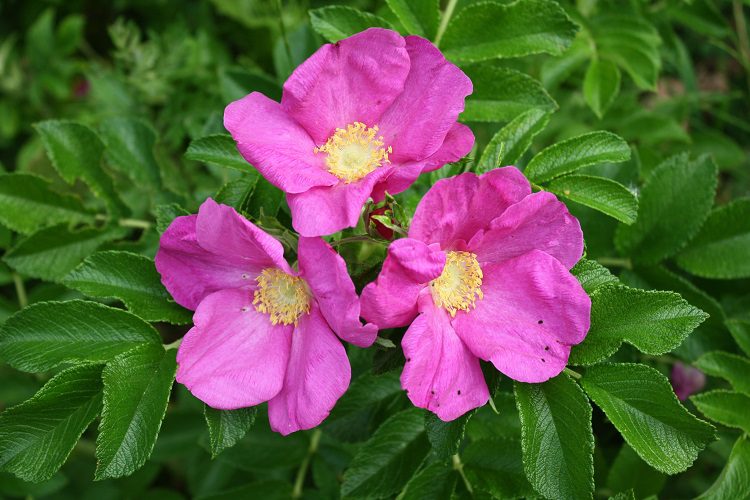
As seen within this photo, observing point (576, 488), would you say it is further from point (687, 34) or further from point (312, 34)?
point (687, 34)

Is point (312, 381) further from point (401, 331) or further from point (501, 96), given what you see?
point (501, 96)

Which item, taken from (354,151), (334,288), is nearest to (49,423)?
(334,288)

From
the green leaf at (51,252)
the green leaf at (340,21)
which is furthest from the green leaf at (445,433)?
the green leaf at (51,252)

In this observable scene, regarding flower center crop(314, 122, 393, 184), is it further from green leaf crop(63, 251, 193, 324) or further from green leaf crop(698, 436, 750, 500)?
green leaf crop(698, 436, 750, 500)

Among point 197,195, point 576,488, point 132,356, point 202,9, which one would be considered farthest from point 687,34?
point 132,356

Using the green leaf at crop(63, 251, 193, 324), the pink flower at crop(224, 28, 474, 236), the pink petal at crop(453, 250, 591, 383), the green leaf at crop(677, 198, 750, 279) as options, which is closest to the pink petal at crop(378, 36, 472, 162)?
the pink flower at crop(224, 28, 474, 236)

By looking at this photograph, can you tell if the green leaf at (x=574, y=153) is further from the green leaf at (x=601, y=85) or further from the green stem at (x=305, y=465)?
the green stem at (x=305, y=465)
